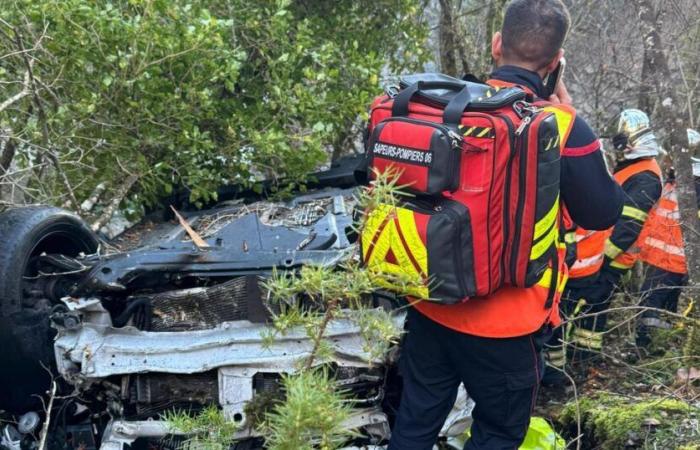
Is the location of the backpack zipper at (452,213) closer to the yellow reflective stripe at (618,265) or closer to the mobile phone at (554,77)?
the mobile phone at (554,77)

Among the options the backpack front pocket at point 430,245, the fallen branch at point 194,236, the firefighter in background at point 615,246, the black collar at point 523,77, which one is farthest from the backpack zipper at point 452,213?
the firefighter in background at point 615,246

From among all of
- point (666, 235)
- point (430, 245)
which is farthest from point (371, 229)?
point (666, 235)

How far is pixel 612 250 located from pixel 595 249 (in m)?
0.40

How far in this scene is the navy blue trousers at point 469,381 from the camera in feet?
8.45

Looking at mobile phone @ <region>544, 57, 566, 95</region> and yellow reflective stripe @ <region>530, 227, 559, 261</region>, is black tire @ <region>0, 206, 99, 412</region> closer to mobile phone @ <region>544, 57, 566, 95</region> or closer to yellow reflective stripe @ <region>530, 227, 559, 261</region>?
yellow reflective stripe @ <region>530, 227, 559, 261</region>

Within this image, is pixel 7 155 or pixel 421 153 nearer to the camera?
pixel 421 153

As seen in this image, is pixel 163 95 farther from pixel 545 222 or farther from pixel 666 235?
pixel 666 235

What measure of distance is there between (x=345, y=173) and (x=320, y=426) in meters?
3.28

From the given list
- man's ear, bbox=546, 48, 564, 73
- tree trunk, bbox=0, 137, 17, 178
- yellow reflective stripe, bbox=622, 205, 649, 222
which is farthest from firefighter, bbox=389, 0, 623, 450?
tree trunk, bbox=0, 137, 17, 178

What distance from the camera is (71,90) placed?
14.1 ft

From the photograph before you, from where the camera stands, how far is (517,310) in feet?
8.21

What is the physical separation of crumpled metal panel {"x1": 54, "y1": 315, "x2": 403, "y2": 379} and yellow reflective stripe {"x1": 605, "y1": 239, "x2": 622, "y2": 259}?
7.05 feet

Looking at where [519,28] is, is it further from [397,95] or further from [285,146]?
[285,146]

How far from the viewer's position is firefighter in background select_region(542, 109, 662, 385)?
4.31 m
